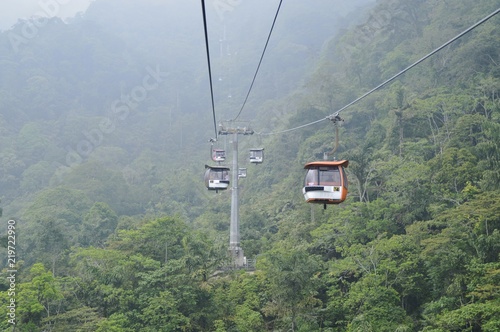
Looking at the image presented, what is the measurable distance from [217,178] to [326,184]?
8434mm

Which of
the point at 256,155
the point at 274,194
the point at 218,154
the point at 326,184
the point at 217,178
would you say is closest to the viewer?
the point at 326,184

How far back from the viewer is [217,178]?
674 inches

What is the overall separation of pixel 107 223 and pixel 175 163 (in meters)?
24.0

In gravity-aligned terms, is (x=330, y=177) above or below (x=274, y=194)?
below

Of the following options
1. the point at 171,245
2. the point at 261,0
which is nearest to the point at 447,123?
the point at 171,245

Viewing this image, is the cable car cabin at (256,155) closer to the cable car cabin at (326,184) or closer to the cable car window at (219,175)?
the cable car window at (219,175)

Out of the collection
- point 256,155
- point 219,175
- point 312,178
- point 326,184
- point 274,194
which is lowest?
point 326,184

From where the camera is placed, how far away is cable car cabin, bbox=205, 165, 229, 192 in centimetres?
1709

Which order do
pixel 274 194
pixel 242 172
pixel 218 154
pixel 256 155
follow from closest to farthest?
pixel 256 155 → pixel 218 154 → pixel 242 172 → pixel 274 194

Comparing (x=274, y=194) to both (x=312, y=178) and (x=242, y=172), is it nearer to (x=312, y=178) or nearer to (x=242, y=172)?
(x=242, y=172)

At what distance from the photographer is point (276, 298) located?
15.6 metres

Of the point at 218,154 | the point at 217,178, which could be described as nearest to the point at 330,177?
the point at 217,178

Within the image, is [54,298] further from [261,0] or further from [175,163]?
[261,0]

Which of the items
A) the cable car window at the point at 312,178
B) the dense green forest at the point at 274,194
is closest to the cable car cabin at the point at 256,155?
the dense green forest at the point at 274,194
